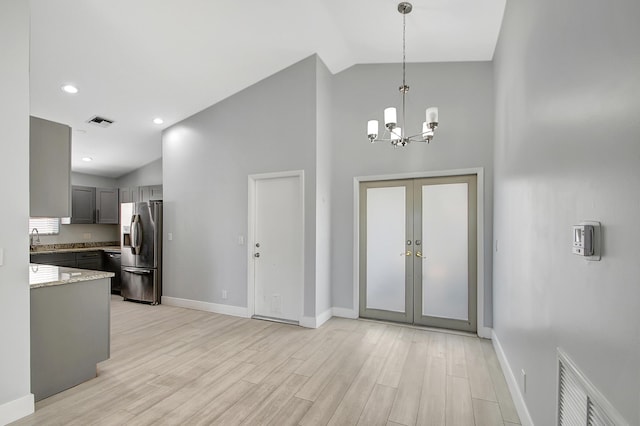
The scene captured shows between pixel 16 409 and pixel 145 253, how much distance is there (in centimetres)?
328

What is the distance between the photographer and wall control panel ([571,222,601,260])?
1.10 meters

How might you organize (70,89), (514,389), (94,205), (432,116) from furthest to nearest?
1. (94,205)
2. (70,89)
3. (432,116)
4. (514,389)

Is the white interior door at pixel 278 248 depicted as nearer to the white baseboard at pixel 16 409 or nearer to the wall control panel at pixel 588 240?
the white baseboard at pixel 16 409

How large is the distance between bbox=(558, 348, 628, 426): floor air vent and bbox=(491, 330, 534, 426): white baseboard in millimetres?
701

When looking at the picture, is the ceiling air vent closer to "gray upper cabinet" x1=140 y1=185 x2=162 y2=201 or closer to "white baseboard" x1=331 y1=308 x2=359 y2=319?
"gray upper cabinet" x1=140 y1=185 x2=162 y2=201

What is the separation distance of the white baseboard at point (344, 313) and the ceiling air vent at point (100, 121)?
4449 mm

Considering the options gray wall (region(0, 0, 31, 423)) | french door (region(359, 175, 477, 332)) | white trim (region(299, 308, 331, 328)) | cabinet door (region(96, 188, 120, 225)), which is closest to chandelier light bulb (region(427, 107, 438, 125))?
french door (region(359, 175, 477, 332))

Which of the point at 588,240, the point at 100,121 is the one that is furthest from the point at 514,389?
the point at 100,121

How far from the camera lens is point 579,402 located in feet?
3.97

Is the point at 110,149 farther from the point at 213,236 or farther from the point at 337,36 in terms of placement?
the point at 337,36

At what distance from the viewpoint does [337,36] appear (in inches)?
148

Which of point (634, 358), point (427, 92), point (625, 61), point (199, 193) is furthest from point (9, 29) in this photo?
point (427, 92)

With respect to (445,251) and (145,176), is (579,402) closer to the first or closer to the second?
(445,251)

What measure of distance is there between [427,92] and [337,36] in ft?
4.48
